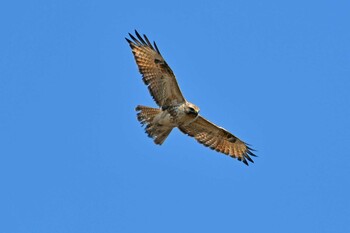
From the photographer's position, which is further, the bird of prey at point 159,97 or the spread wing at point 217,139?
the spread wing at point 217,139

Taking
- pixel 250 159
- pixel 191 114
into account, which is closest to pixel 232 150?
pixel 250 159

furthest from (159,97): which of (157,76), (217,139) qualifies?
(217,139)

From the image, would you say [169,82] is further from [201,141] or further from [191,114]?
[201,141]

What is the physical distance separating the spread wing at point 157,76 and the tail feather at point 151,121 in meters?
0.24

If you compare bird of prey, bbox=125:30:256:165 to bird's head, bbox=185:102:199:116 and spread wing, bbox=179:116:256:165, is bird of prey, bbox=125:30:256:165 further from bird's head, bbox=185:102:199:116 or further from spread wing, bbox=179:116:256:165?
spread wing, bbox=179:116:256:165

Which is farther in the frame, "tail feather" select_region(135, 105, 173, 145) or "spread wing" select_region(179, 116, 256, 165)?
"spread wing" select_region(179, 116, 256, 165)

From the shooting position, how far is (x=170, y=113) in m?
19.9

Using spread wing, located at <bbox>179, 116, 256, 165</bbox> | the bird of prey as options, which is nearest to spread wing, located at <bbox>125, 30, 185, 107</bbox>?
the bird of prey

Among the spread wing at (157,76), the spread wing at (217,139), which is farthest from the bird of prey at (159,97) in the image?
the spread wing at (217,139)

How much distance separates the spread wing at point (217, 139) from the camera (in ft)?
69.9

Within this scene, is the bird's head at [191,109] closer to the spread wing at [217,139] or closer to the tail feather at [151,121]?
the tail feather at [151,121]

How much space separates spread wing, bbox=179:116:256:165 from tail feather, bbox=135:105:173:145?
1.18m

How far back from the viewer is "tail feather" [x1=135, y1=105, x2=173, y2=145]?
65.7ft

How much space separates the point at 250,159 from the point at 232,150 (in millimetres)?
488
